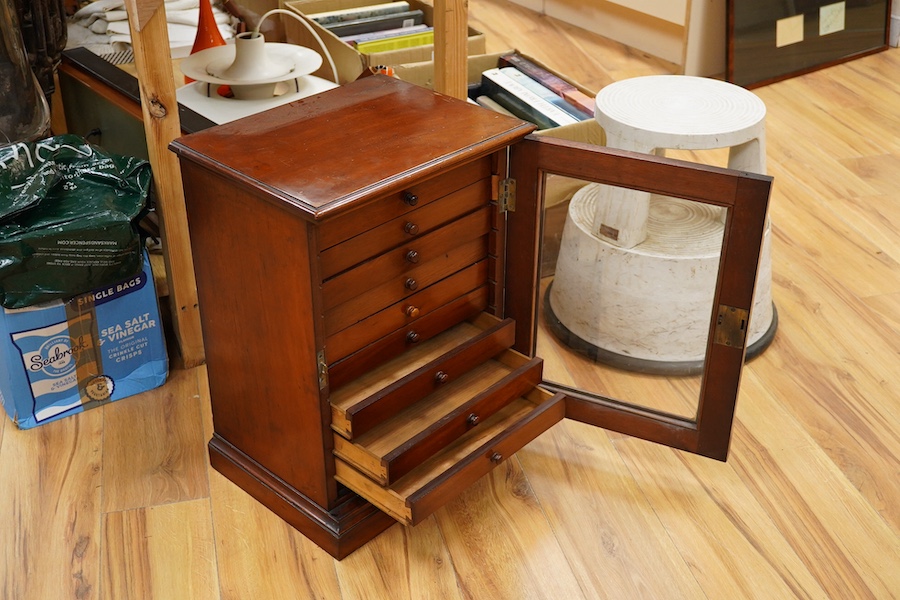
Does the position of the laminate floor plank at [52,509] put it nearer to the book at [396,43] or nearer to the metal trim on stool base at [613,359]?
the metal trim on stool base at [613,359]

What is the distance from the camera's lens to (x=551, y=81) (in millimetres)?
2350

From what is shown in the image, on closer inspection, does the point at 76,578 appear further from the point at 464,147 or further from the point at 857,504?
the point at 857,504

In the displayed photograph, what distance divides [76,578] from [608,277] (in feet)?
3.35

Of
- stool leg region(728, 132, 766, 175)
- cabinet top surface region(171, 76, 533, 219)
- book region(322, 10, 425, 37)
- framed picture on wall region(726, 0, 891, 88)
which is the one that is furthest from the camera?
framed picture on wall region(726, 0, 891, 88)

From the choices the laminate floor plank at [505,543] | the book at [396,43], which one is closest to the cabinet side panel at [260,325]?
the laminate floor plank at [505,543]

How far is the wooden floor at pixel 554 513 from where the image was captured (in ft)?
4.85

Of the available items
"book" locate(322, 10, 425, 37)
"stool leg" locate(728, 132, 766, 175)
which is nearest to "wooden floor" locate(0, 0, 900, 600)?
"stool leg" locate(728, 132, 766, 175)

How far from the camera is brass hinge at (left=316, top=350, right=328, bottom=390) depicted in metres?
1.36

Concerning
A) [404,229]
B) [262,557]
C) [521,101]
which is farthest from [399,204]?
[521,101]

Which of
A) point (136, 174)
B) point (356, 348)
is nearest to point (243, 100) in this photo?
point (136, 174)

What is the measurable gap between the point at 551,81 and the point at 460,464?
1216 mm

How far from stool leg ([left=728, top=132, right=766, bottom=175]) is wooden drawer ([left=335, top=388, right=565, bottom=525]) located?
2.04 feet

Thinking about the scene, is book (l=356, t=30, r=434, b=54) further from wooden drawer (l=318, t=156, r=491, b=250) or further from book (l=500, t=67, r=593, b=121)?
wooden drawer (l=318, t=156, r=491, b=250)

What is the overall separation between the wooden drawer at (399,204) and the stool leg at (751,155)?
0.59 meters
